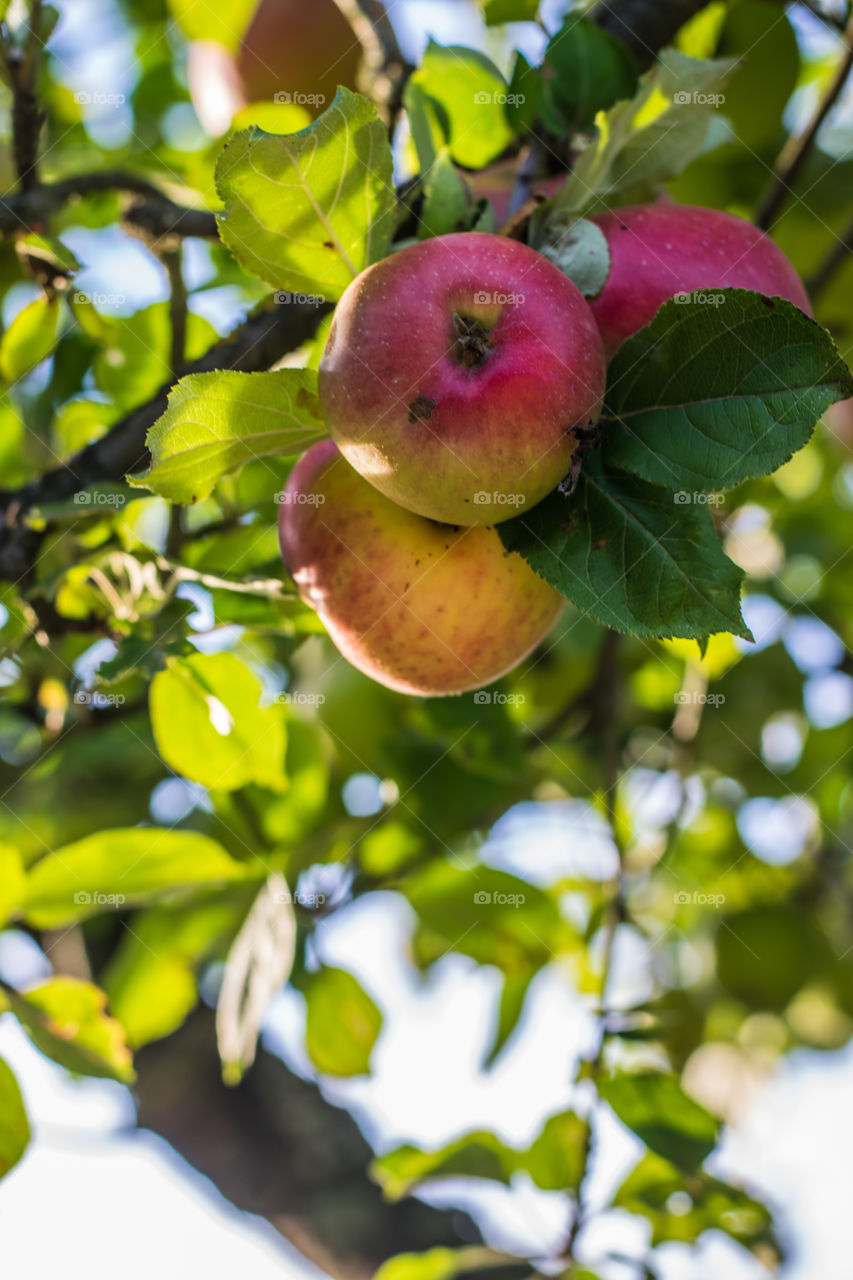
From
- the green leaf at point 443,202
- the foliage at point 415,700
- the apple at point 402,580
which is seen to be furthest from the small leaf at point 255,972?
the green leaf at point 443,202

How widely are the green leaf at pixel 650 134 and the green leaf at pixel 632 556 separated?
0.20 meters

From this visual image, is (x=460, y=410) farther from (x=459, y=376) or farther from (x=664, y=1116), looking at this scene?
(x=664, y=1116)

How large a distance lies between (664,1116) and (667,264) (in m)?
0.72

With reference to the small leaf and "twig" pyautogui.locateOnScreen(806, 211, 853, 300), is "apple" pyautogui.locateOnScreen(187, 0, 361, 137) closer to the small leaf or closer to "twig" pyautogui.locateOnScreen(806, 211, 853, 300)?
"twig" pyautogui.locateOnScreen(806, 211, 853, 300)

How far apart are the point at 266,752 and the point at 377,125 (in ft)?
1.77

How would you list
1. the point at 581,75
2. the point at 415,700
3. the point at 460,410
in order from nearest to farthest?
the point at 460,410 < the point at 581,75 < the point at 415,700

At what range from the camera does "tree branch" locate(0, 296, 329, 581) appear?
879mm

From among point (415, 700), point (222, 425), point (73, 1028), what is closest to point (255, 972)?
point (73, 1028)

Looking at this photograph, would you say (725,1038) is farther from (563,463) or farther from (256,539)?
(563,463)

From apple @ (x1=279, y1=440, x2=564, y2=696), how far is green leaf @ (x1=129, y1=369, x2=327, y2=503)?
5 centimetres

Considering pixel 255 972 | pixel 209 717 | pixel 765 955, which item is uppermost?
pixel 209 717

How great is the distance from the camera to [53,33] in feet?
3.23

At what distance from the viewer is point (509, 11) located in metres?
1.01

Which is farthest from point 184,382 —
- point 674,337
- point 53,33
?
point 53,33
